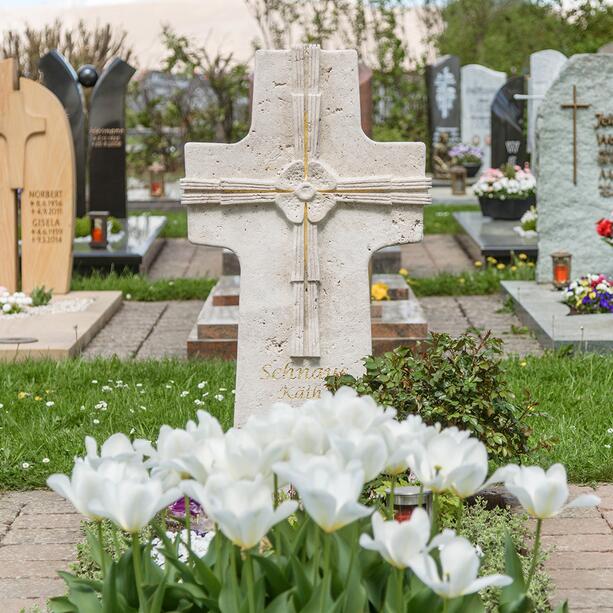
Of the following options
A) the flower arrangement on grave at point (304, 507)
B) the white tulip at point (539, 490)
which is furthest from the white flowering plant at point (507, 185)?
the white tulip at point (539, 490)

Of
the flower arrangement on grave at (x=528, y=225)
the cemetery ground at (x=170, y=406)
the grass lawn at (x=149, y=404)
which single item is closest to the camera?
the cemetery ground at (x=170, y=406)

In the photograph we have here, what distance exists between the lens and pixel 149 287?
1091 cm

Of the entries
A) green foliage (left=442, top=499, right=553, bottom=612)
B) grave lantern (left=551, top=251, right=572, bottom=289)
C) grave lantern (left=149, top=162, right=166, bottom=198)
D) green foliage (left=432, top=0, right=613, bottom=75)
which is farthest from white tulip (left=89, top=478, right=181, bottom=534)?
green foliage (left=432, top=0, right=613, bottom=75)

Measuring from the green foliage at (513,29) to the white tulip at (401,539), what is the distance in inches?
1020

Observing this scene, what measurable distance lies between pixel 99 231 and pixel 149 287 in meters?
1.32

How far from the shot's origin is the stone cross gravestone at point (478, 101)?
70.6 ft

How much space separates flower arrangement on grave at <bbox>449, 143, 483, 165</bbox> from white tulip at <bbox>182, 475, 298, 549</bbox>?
61.6 feet

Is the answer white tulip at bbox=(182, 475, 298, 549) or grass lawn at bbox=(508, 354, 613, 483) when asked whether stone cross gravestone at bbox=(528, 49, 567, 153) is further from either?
white tulip at bbox=(182, 475, 298, 549)

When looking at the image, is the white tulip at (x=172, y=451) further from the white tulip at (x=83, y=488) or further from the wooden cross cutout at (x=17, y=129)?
the wooden cross cutout at (x=17, y=129)

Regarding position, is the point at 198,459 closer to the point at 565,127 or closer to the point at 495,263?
the point at 565,127

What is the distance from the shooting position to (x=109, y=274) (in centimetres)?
1159

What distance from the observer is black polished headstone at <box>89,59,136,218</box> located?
45.5 feet

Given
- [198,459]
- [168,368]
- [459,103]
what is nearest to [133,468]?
[198,459]

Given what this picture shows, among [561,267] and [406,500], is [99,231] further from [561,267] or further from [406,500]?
[406,500]
